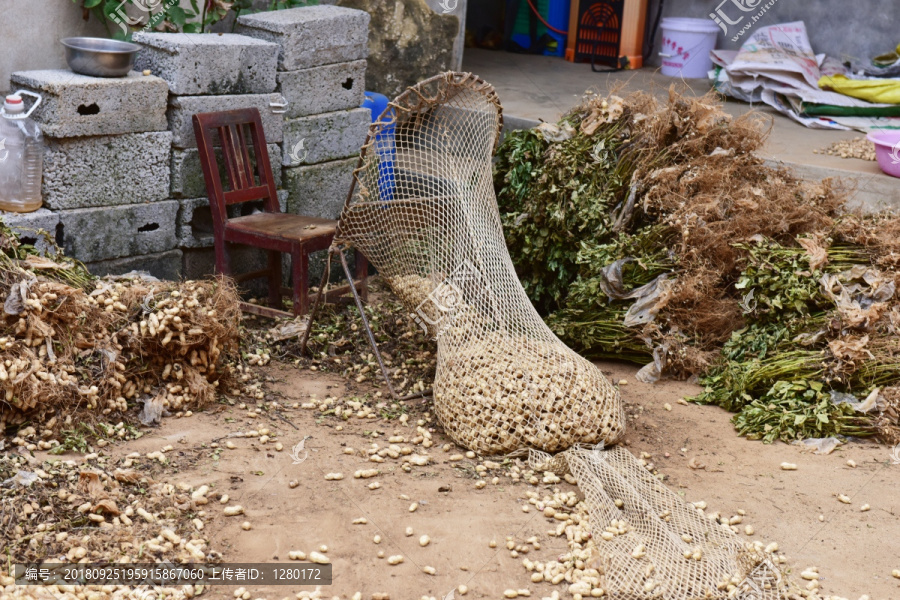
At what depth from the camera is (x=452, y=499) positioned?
12.4ft

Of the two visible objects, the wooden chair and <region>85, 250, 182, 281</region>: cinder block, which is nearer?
the wooden chair

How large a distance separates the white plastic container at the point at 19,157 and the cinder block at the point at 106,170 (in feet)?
0.21

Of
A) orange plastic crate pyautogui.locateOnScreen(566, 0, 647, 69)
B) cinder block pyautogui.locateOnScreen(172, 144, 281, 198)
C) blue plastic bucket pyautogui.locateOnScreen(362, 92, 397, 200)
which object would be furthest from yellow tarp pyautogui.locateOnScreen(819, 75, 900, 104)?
cinder block pyautogui.locateOnScreen(172, 144, 281, 198)

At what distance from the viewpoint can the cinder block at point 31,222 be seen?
481 cm

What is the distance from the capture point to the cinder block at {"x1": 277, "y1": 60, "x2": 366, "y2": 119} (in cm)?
589

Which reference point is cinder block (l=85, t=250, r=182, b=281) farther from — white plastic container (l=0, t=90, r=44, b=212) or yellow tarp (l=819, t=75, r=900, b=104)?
yellow tarp (l=819, t=75, r=900, b=104)

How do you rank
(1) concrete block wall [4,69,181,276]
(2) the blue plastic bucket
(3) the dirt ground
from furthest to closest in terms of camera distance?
1. (1) concrete block wall [4,69,181,276]
2. (2) the blue plastic bucket
3. (3) the dirt ground

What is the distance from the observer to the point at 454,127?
188 inches

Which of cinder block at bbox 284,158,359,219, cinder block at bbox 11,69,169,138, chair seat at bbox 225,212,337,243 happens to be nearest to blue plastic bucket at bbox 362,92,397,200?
chair seat at bbox 225,212,337,243

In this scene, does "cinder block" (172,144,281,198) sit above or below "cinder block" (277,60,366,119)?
below

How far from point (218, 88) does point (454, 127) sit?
1.66 m

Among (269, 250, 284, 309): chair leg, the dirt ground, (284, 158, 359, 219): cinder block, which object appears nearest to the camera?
the dirt ground

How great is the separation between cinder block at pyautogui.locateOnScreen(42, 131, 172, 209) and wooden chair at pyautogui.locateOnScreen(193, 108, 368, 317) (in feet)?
0.90

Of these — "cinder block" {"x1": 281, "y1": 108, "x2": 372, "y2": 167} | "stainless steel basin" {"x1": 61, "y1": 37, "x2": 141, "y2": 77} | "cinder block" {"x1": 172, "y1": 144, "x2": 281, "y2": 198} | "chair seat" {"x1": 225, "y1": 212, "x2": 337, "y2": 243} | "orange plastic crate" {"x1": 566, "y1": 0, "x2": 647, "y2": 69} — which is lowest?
"chair seat" {"x1": 225, "y1": 212, "x2": 337, "y2": 243}
